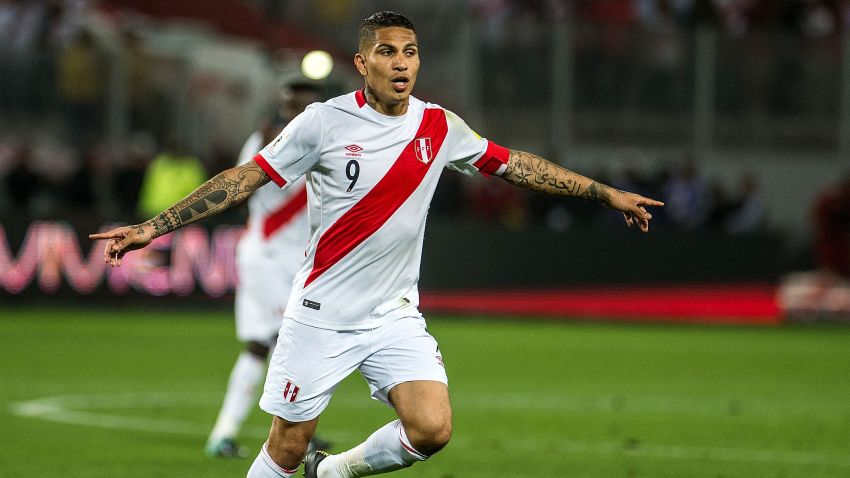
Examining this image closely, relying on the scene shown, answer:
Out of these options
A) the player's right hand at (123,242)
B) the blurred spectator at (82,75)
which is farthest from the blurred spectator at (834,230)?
the player's right hand at (123,242)

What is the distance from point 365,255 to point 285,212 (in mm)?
3409

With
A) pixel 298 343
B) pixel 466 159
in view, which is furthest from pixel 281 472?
pixel 466 159

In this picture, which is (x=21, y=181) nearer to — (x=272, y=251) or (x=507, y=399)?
(x=507, y=399)

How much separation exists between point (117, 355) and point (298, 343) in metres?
10.5

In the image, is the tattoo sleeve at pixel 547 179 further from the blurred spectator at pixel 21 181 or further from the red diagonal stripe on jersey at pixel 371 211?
the blurred spectator at pixel 21 181

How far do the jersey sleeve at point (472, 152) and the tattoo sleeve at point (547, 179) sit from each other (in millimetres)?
55

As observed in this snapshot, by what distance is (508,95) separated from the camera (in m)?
26.1

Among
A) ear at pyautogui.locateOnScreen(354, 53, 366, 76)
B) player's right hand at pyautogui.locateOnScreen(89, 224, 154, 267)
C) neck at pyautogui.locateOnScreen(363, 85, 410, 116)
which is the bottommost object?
player's right hand at pyautogui.locateOnScreen(89, 224, 154, 267)

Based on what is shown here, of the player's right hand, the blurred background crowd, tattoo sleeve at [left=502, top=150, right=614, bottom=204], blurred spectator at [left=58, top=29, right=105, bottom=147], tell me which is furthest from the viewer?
blurred spectator at [left=58, top=29, right=105, bottom=147]

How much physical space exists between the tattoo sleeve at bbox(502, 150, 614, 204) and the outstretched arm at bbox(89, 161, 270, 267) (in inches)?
46.7

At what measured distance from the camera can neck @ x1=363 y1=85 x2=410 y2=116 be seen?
693 cm

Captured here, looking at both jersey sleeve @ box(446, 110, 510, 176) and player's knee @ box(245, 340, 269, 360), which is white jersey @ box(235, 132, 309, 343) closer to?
player's knee @ box(245, 340, 269, 360)

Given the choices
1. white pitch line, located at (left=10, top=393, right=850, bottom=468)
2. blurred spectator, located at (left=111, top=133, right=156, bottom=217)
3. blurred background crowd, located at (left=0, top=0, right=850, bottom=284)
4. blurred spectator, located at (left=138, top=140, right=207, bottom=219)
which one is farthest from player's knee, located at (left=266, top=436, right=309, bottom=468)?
blurred spectator, located at (left=111, top=133, right=156, bottom=217)

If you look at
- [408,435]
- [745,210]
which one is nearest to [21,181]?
[745,210]
